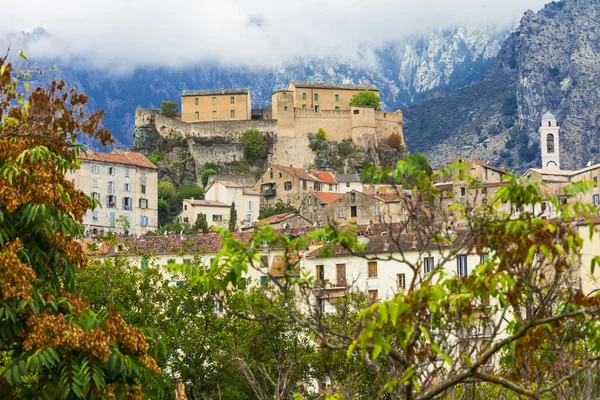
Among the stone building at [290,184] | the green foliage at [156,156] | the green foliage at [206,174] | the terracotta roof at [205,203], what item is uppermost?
the green foliage at [156,156]

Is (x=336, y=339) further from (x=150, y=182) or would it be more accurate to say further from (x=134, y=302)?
(x=150, y=182)

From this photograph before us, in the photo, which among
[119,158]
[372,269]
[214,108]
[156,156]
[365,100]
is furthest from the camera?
[365,100]

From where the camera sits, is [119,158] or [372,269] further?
[119,158]

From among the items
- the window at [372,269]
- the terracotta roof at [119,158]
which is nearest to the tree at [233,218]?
the terracotta roof at [119,158]

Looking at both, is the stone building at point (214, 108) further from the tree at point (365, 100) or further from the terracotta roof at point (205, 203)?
the terracotta roof at point (205, 203)

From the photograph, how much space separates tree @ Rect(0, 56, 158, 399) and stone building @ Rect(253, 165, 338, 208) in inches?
A: 4474

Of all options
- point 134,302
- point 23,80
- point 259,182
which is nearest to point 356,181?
point 259,182

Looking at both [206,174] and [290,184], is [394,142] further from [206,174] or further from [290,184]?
[290,184]

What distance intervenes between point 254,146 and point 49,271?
131 metres

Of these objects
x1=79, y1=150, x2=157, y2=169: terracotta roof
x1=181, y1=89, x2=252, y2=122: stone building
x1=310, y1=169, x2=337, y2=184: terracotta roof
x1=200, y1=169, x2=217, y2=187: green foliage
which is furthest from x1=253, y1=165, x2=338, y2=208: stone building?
x1=181, y1=89, x2=252, y2=122: stone building

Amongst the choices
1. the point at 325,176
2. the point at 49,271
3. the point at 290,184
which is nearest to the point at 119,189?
the point at 290,184

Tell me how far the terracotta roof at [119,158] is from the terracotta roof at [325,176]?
17366 mm

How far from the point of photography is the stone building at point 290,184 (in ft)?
435

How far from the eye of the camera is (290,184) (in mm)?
133875
